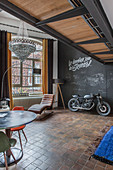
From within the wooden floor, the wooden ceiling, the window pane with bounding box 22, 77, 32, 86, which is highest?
the wooden ceiling

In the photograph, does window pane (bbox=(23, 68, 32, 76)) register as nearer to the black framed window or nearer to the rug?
the black framed window

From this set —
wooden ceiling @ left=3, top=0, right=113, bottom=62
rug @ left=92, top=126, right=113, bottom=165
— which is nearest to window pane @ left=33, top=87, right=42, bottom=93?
rug @ left=92, top=126, right=113, bottom=165

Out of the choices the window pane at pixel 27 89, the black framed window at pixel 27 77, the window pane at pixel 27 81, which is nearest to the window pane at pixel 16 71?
the black framed window at pixel 27 77

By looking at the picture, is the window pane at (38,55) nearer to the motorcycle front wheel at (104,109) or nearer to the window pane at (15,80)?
the window pane at (15,80)

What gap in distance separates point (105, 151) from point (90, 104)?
334 centimetres

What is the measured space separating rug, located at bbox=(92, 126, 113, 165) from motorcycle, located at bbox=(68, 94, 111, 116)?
2.51 meters

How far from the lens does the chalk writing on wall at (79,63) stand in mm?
6600

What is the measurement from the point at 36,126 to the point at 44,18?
3316mm

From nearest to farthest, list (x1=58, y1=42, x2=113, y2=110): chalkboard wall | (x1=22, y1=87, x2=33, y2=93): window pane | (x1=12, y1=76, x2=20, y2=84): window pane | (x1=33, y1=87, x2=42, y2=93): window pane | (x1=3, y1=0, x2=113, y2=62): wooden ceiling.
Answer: (x1=3, y1=0, x2=113, y2=62): wooden ceiling
(x1=58, y1=42, x2=113, y2=110): chalkboard wall
(x1=12, y1=76, x2=20, y2=84): window pane
(x1=22, y1=87, x2=33, y2=93): window pane
(x1=33, y1=87, x2=42, y2=93): window pane

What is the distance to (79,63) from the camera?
22.7 feet

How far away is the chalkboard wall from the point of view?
6035 millimetres

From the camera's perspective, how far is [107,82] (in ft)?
19.7

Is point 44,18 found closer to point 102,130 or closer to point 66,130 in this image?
point 66,130

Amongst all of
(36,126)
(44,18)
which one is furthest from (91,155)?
(44,18)
